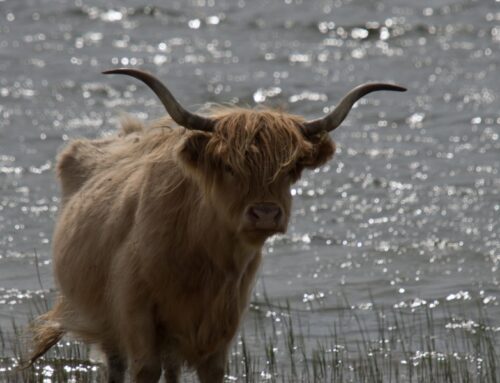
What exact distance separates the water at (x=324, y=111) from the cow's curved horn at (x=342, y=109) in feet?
13.2

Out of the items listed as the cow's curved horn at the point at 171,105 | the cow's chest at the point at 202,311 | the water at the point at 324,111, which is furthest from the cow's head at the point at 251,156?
the water at the point at 324,111

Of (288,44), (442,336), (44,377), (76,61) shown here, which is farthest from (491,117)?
(44,377)

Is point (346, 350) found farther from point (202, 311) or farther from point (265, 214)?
point (265, 214)

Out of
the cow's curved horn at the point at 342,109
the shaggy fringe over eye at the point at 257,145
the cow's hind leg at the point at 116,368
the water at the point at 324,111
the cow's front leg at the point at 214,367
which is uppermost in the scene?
the water at the point at 324,111

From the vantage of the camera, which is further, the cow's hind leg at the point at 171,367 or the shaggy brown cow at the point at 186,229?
the cow's hind leg at the point at 171,367

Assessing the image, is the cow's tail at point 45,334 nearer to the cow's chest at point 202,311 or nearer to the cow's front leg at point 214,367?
the cow's front leg at point 214,367

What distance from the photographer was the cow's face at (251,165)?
623 centimetres

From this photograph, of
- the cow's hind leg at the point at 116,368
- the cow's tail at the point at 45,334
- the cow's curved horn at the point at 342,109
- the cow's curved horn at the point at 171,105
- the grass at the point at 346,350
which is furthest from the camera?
the grass at the point at 346,350

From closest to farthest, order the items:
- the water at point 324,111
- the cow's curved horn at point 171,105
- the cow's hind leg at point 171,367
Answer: the cow's curved horn at point 171,105 < the cow's hind leg at point 171,367 < the water at point 324,111

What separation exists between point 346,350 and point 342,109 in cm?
331

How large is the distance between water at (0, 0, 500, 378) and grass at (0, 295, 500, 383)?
0.22 metres

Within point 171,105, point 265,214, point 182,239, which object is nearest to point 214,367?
point 182,239

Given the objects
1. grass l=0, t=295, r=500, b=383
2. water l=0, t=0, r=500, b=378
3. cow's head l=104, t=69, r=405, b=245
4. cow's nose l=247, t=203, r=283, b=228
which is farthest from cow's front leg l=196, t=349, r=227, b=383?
water l=0, t=0, r=500, b=378

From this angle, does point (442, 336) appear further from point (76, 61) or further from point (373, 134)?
point (76, 61)
